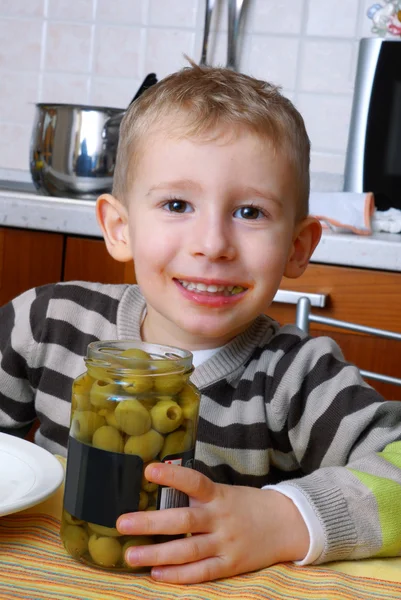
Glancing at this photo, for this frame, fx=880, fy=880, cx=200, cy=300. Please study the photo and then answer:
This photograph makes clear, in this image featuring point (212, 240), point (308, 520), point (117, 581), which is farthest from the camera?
point (212, 240)

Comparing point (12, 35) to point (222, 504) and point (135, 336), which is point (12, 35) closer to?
point (135, 336)

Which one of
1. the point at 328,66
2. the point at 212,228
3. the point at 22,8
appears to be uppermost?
the point at 22,8

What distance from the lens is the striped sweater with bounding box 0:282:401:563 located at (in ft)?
2.27

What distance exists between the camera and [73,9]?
249 centimetres

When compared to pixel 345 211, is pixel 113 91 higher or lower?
higher

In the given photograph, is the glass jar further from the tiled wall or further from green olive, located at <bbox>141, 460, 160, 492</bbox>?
the tiled wall

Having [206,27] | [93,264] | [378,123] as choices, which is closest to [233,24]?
[206,27]

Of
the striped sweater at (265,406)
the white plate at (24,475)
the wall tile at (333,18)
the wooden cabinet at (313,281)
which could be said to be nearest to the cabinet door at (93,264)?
the wooden cabinet at (313,281)

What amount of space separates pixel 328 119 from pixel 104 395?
1885 millimetres

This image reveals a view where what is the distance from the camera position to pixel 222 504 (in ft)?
2.01

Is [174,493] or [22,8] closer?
[174,493]

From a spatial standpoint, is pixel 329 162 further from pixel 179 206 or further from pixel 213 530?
pixel 213 530

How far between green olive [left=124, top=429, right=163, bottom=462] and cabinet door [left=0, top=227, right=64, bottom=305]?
1.31 metres

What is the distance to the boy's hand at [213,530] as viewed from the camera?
0.56 meters
